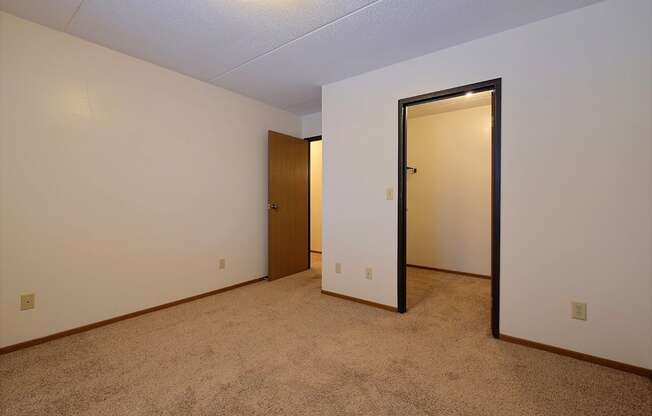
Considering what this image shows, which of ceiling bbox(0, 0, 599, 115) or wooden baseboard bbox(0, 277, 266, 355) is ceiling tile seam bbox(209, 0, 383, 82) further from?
wooden baseboard bbox(0, 277, 266, 355)

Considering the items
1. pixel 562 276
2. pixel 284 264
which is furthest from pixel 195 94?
pixel 562 276

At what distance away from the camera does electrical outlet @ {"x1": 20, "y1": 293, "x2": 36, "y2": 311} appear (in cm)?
198

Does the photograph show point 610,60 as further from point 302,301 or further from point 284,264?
point 284,264

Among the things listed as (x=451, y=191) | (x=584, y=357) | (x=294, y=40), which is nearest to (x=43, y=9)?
(x=294, y=40)

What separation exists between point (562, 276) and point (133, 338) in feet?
10.4

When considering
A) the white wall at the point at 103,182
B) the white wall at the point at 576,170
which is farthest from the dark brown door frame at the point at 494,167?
the white wall at the point at 103,182

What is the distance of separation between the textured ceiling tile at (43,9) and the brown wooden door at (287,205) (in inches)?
81.3

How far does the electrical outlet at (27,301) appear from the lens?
198cm

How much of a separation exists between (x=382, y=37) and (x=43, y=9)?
2360 mm

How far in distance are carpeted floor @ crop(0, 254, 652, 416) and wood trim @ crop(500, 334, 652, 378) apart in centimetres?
6

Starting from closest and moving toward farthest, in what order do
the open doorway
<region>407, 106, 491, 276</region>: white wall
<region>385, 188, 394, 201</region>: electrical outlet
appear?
1. <region>385, 188, 394, 201</region>: electrical outlet
2. <region>407, 106, 491, 276</region>: white wall
3. the open doorway

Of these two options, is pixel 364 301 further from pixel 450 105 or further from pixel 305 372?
pixel 450 105

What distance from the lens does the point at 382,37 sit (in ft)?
7.11

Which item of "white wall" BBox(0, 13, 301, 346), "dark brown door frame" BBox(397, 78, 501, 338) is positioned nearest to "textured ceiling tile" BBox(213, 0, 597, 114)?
"dark brown door frame" BBox(397, 78, 501, 338)
